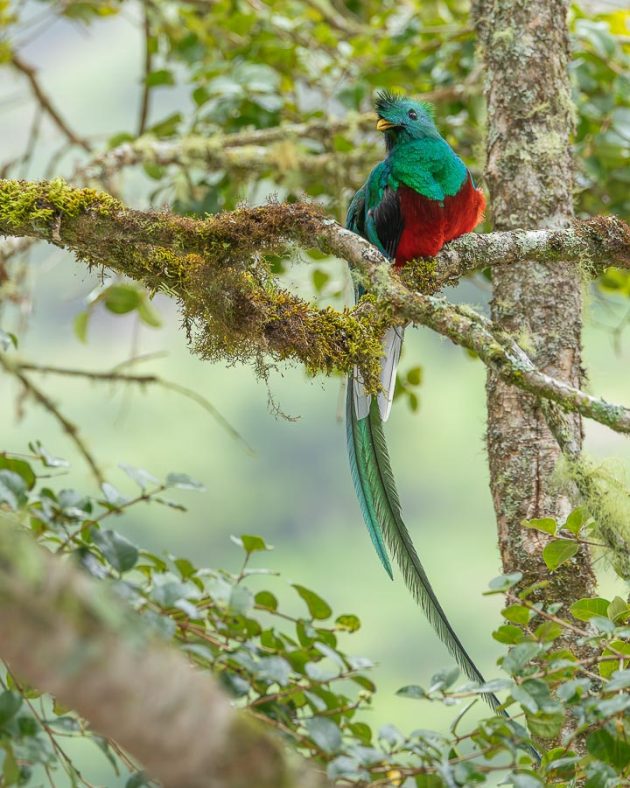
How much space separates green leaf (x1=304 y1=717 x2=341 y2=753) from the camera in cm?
106

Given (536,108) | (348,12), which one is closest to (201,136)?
(348,12)

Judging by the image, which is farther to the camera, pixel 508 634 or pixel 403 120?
pixel 403 120

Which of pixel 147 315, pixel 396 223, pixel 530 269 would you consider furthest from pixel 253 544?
pixel 147 315

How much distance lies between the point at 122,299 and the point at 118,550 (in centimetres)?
186

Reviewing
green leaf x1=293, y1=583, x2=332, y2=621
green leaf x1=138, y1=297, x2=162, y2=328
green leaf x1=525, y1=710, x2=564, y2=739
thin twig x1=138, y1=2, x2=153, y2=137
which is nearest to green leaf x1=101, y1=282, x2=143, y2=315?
green leaf x1=138, y1=297, x2=162, y2=328

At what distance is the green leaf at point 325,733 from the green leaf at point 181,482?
1.07 ft

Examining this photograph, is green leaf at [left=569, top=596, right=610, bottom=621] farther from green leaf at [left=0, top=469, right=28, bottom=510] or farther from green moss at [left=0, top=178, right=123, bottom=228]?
green moss at [left=0, top=178, right=123, bottom=228]

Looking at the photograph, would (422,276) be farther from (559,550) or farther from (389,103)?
(389,103)

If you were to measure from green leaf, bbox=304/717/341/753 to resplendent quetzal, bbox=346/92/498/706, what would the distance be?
681 mm

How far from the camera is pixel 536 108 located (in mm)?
2051

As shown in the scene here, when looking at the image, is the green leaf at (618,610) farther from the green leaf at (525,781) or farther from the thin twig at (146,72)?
the thin twig at (146,72)

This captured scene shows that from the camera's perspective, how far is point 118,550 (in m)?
1.14

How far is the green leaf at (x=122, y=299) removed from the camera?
2899 millimetres

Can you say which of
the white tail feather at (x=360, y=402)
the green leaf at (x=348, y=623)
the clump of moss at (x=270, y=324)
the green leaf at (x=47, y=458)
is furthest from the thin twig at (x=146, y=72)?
the green leaf at (x=348, y=623)
